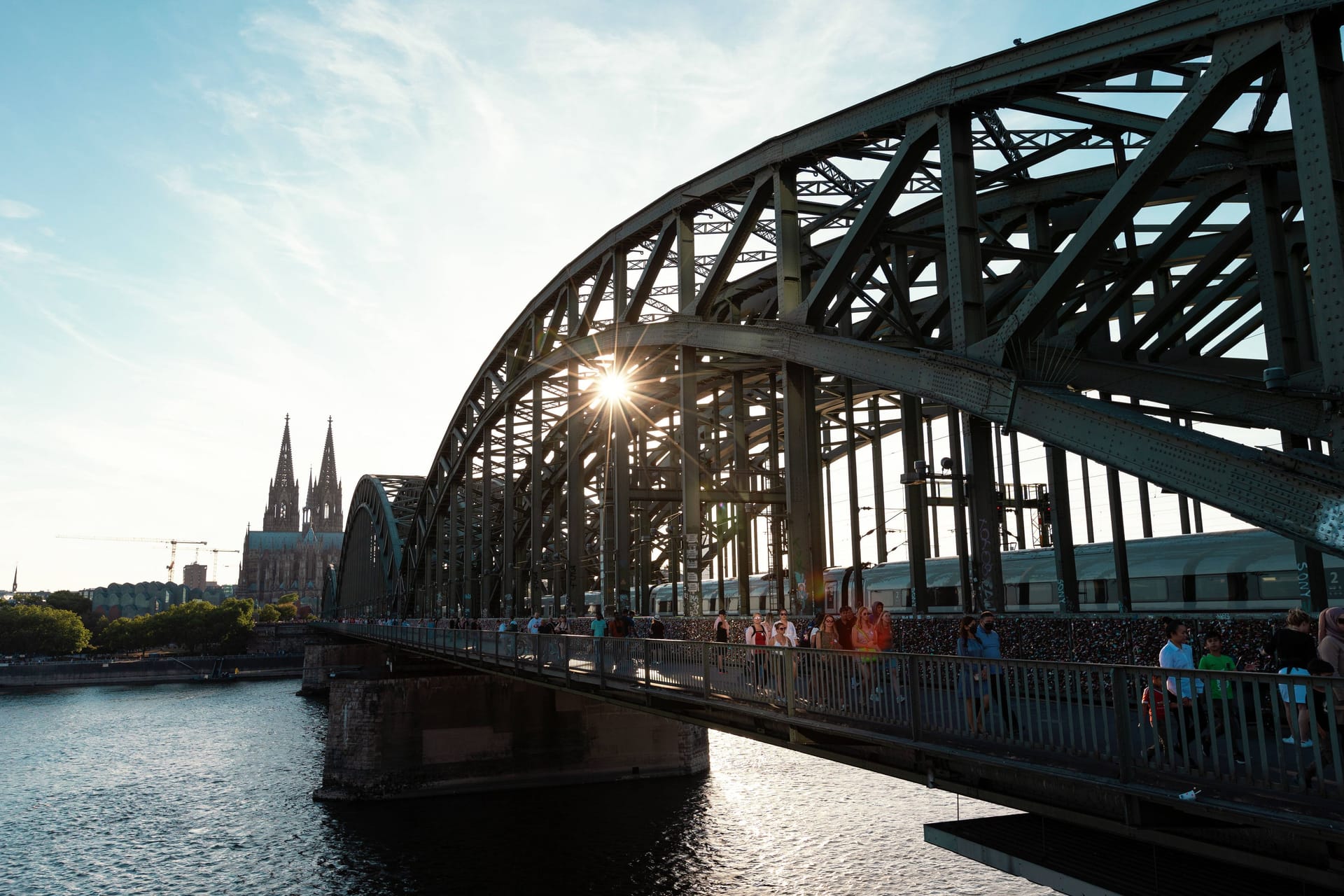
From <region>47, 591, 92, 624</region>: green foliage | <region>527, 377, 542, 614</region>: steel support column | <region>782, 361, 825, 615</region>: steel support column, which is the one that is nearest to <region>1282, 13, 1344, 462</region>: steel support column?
<region>782, 361, 825, 615</region>: steel support column

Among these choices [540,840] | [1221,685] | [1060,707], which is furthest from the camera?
[540,840]

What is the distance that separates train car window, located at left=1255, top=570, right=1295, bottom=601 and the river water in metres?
9.00

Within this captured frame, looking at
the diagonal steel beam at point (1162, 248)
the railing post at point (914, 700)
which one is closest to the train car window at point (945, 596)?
the diagonal steel beam at point (1162, 248)

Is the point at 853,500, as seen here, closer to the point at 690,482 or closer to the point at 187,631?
the point at 690,482

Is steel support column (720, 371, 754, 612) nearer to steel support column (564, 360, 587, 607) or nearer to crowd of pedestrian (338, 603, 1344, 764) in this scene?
steel support column (564, 360, 587, 607)

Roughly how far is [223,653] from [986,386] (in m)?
132

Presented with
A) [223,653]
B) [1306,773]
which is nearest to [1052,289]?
[1306,773]

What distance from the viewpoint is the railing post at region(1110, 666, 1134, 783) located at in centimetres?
771

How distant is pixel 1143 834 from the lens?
7852mm

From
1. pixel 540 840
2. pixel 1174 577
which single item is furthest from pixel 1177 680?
pixel 540 840

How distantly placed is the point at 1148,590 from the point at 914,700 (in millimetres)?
18003

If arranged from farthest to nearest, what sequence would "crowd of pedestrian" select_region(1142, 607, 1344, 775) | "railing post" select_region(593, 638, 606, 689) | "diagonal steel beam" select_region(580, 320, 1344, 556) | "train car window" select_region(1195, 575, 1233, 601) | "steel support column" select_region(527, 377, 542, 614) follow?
"steel support column" select_region(527, 377, 542, 614) → "train car window" select_region(1195, 575, 1233, 601) → "railing post" select_region(593, 638, 606, 689) → "diagonal steel beam" select_region(580, 320, 1344, 556) → "crowd of pedestrian" select_region(1142, 607, 1344, 775)

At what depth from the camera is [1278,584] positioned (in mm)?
21859

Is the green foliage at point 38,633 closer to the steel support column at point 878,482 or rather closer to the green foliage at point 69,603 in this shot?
the green foliage at point 69,603
